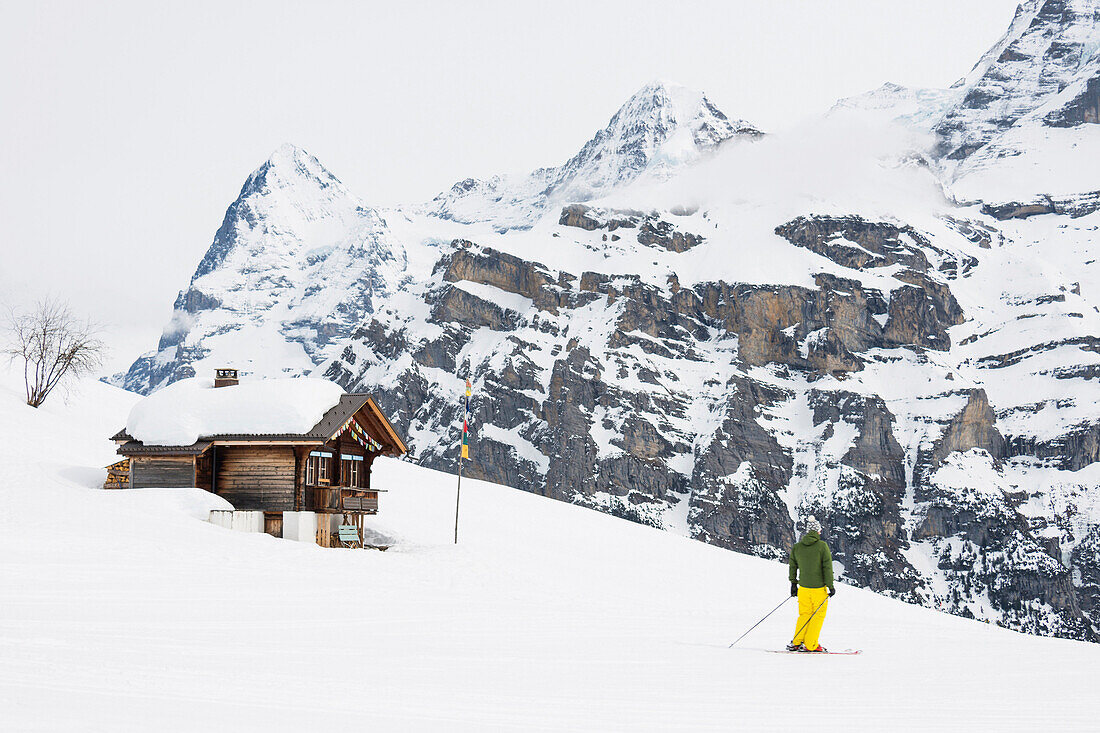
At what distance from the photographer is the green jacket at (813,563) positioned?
45.7ft

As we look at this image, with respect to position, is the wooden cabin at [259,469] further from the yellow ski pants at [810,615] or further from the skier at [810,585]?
the yellow ski pants at [810,615]

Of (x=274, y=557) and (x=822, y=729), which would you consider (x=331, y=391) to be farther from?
(x=822, y=729)

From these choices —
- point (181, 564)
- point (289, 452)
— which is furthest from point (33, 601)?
point (289, 452)

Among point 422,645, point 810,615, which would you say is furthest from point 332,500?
point 810,615

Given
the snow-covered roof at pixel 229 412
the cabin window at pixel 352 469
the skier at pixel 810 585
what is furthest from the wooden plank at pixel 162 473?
the skier at pixel 810 585

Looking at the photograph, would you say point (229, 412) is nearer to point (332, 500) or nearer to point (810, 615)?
point (332, 500)

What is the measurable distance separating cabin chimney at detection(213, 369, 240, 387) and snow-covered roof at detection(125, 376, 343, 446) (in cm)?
118

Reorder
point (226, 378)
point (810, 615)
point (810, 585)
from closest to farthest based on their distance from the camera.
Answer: point (810, 615) → point (810, 585) → point (226, 378)

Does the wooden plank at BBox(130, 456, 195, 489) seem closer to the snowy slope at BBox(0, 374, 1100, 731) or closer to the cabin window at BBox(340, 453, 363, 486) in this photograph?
the snowy slope at BBox(0, 374, 1100, 731)

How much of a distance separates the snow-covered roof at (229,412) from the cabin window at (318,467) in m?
1.49

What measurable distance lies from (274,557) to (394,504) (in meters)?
14.3

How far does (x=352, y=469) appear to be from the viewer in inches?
1352

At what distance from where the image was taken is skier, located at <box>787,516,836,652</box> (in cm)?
1345

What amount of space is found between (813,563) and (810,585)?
12.3 inches
